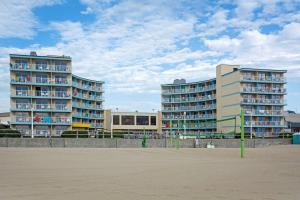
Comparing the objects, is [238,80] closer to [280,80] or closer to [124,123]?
[280,80]

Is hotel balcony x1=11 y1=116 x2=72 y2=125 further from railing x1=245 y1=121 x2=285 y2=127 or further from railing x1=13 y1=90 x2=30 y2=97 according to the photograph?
railing x1=245 y1=121 x2=285 y2=127

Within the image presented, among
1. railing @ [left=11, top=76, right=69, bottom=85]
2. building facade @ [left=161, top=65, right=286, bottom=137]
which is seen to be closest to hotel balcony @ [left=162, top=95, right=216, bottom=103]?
building facade @ [left=161, top=65, right=286, bottom=137]

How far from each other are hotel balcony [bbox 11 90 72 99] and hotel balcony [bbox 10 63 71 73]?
3.47 m

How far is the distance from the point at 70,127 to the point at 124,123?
2509 cm

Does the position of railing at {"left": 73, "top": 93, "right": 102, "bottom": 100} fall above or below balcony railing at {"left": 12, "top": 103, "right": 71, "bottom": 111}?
above

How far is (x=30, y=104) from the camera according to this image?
57.6 meters

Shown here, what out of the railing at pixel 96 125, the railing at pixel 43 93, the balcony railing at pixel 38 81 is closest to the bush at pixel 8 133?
the railing at pixel 43 93

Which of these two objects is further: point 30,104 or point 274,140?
point 30,104

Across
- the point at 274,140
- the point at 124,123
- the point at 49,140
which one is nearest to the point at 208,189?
the point at 49,140

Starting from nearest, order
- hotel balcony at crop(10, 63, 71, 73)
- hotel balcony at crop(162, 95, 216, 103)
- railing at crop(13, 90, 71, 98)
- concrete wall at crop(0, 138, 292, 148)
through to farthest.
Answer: concrete wall at crop(0, 138, 292, 148)
hotel balcony at crop(10, 63, 71, 73)
railing at crop(13, 90, 71, 98)
hotel balcony at crop(162, 95, 216, 103)

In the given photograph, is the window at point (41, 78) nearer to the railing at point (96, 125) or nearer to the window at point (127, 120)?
the railing at point (96, 125)

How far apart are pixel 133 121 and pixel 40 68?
103 feet

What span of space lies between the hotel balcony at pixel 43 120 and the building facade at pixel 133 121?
2264cm

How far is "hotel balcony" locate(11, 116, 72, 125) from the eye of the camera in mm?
56312
